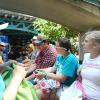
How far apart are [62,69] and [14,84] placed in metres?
3.98

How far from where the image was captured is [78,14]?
21.5m

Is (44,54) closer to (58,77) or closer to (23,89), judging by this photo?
(58,77)

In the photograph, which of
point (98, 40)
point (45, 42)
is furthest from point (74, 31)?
point (98, 40)

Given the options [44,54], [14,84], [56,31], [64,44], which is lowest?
[56,31]

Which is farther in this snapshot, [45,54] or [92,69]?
[45,54]

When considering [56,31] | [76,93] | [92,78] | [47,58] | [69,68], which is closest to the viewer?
[92,78]

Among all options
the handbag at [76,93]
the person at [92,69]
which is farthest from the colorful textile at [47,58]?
the person at [92,69]

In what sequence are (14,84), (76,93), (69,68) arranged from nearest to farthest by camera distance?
(14,84), (76,93), (69,68)

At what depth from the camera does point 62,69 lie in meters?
6.51

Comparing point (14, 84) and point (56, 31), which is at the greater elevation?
point (14, 84)

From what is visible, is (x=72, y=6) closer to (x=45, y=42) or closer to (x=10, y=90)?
(x=45, y=42)

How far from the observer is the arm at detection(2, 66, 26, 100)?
Result: 251cm

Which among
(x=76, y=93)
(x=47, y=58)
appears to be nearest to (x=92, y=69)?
(x=76, y=93)

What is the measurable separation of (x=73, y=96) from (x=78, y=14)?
Answer: 16426 millimetres
